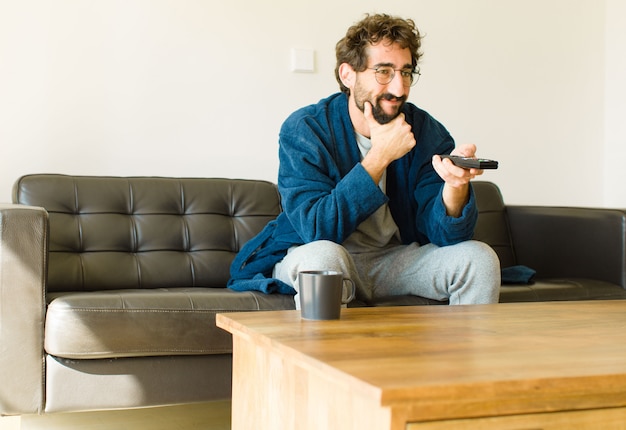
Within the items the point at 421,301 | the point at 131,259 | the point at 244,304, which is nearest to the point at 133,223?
the point at 131,259

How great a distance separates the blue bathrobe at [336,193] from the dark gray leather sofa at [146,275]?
0.18 metres

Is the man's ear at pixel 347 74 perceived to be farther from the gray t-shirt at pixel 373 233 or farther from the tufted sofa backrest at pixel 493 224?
the tufted sofa backrest at pixel 493 224

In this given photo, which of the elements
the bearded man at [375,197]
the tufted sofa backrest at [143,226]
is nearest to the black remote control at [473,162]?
the bearded man at [375,197]

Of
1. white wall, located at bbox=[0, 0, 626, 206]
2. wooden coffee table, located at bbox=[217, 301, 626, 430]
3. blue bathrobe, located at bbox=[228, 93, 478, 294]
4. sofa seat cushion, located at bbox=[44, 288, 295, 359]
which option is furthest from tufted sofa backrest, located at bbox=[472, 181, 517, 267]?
wooden coffee table, located at bbox=[217, 301, 626, 430]

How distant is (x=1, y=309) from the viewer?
70.4 inches

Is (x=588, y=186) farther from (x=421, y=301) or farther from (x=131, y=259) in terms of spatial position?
(x=131, y=259)

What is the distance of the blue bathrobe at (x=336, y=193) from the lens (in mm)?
2041

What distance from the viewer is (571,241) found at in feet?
9.18

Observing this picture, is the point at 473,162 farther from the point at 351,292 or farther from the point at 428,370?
the point at 428,370

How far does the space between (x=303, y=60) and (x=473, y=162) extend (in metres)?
1.30

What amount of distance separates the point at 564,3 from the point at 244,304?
7.84 feet

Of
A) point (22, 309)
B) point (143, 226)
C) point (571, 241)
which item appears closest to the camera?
point (22, 309)

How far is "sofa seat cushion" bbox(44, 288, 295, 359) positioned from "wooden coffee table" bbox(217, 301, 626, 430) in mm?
429

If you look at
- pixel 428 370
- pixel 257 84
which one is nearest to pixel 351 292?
pixel 428 370
